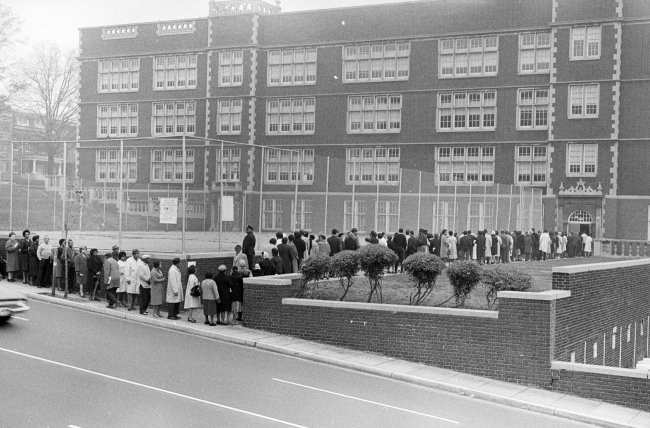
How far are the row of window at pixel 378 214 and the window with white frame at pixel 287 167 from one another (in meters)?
0.88

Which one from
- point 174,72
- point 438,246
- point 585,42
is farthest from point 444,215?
point 174,72

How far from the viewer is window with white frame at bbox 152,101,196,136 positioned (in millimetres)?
59469

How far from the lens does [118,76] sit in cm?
6175

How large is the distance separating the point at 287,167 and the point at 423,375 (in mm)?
13057

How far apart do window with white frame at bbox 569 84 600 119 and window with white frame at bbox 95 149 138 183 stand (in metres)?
30.5

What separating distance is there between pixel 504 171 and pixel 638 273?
23.5 meters

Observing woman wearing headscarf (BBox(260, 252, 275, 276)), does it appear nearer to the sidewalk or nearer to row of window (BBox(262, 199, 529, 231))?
the sidewalk

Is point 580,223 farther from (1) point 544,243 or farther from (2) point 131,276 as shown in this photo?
(2) point 131,276

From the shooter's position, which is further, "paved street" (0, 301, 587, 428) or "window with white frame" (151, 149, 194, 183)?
"window with white frame" (151, 149, 194, 183)

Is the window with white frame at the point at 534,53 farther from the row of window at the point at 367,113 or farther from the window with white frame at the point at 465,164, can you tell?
the window with white frame at the point at 465,164

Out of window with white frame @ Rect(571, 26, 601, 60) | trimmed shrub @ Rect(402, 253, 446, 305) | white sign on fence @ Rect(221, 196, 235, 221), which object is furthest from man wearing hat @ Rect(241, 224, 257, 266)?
window with white frame @ Rect(571, 26, 601, 60)

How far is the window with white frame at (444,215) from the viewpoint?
3620 cm

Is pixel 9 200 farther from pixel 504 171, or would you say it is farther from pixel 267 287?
pixel 504 171

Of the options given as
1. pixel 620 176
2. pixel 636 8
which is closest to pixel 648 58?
pixel 636 8
